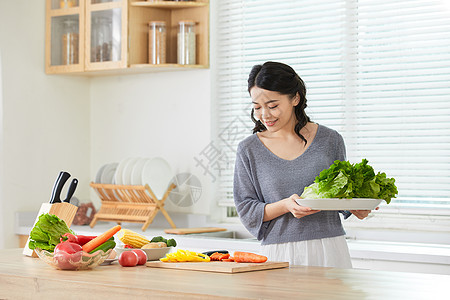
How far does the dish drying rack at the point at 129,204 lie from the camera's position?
3.85 m

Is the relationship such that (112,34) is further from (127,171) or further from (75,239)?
(75,239)

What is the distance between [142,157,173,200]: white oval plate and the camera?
3.91 metres

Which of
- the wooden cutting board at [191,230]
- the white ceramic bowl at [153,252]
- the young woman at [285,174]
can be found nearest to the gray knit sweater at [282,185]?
the young woman at [285,174]

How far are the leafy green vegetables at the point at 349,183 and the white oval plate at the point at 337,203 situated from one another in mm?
23

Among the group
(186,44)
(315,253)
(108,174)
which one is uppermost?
(186,44)

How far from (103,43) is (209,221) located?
1244 mm

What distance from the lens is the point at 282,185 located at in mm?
2438

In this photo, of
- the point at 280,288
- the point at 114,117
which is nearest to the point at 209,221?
the point at 114,117

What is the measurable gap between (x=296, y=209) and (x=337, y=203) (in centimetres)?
15

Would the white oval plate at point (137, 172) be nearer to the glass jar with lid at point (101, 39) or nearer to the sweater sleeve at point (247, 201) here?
the glass jar with lid at point (101, 39)

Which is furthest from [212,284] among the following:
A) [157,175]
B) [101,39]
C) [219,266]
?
[101,39]

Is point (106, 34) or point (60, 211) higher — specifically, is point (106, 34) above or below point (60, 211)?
above

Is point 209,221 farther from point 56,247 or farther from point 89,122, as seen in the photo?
point 56,247

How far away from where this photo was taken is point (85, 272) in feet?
6.84
